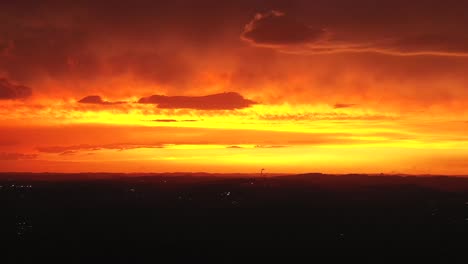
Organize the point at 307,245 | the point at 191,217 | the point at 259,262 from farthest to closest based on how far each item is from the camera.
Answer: the point at 191,217 → the point at 307,245 → the point at 259,262

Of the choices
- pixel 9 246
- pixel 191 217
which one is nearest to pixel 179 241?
pixel 9 246

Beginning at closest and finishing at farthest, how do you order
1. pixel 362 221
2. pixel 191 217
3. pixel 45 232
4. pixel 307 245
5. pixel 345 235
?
pixel 307 245
pixel 345 235
pixel 45 232
pixel 362 221
pixel 191 217

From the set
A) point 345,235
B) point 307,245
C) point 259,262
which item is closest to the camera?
point 259,262

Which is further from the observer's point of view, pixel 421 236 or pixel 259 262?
pixel 421 236

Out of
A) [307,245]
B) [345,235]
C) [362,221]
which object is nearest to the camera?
[307,245]

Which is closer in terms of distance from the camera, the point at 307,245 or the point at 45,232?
the point at 307,245

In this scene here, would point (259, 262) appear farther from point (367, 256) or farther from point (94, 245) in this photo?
point (94, 245)

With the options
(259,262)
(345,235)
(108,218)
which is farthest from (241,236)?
(108,218)

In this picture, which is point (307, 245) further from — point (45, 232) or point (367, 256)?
point (45, 232)
